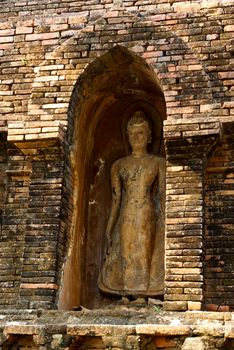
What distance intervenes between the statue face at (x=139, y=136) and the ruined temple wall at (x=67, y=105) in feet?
3.52

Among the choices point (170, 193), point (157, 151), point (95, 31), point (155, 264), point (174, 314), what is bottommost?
point (174, 314)

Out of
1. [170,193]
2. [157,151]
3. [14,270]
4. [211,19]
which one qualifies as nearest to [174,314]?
[170,193]

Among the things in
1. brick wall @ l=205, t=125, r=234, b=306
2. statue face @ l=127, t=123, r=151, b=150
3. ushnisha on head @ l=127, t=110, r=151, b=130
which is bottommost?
brick wall @ l=205, t=125, r=234, b=306

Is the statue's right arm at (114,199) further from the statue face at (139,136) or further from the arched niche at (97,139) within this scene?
the statue face at (139,136)

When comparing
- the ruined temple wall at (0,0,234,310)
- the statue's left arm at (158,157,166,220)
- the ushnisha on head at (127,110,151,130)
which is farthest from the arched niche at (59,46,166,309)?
the statue's left arm at (158,157,166,220)

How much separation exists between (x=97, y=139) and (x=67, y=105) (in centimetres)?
122

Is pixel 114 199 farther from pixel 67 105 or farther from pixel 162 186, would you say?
pixel 67 105

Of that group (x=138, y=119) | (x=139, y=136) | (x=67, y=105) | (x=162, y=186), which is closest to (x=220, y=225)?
(x=162, y=186)

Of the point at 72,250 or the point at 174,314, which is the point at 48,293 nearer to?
the point at 72,250

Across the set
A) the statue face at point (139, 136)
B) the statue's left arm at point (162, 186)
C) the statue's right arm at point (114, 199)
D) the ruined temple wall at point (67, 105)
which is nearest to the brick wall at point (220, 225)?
the ruined temple wall at point (67, 105)

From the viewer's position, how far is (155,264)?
8.24 metres

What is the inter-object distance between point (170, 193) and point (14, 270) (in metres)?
2.21

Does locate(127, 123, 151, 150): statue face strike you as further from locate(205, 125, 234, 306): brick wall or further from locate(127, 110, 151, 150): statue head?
locate(205, 125, 234, 306): brick wall

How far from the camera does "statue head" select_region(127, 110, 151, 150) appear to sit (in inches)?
348
